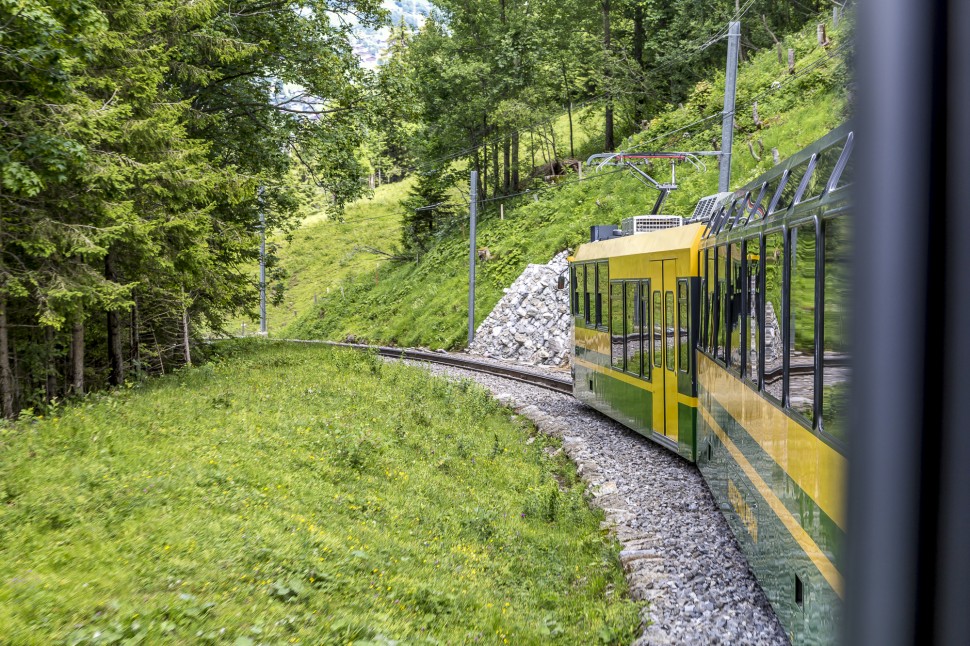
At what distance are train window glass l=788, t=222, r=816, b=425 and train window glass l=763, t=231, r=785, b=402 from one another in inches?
13.8

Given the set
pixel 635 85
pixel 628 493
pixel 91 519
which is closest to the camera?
pixel 91 519

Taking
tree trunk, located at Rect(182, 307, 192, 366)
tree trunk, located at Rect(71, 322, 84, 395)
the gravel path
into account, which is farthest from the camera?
tree trunk, located at Rect(182, 307, 192, 366)

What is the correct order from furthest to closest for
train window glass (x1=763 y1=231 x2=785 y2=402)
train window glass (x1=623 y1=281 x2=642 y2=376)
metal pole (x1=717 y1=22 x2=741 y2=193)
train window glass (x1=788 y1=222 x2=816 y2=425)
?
metal pole (x1=717 y1=22 x2=741 y2=193) < train window glass (x1=623 y1=281 x2=642 y2=376) < train window glass (x1=763 y1=231 x2=785 y2=402) < train window glass (x1=788 y1=222 x2=816 y2=425)

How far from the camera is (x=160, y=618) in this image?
18.3ft

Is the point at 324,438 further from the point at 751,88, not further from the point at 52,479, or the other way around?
the point at 751,88

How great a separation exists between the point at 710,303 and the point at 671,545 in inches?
108

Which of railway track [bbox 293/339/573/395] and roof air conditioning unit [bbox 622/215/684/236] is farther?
railway track [bbox 293/339/573/395]

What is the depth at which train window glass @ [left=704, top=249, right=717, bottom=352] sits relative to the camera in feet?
30.3

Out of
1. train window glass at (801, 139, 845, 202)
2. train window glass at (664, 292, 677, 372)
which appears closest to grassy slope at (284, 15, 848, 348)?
train window glass at (664, 292, 677, 372)

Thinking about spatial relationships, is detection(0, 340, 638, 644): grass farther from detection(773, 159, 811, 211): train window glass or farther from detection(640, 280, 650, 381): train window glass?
detection(773, 159, 811, 211): train window glass

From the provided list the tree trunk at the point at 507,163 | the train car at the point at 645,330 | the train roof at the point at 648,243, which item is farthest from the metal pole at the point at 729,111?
the tree trunk at the point at 507,163

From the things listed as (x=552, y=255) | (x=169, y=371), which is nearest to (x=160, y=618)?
(x=169, y=371)

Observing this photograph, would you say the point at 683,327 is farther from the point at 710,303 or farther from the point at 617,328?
the point at 617,328

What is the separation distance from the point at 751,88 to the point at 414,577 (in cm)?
3435
